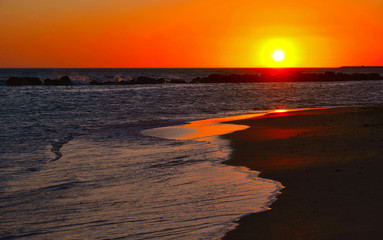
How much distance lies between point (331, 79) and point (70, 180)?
89397 millimetres

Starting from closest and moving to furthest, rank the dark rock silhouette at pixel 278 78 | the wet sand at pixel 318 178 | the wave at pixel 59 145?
the wet sand at pixel 318 178, the wave at pixel 59 145, the dark rock silhouette at pixel 278 78

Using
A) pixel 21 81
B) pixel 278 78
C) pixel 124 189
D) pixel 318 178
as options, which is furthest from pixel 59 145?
pixel 278 78

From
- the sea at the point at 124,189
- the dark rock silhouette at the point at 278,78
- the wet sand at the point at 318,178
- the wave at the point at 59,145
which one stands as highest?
the dark rock silhouette at the point at 278,78

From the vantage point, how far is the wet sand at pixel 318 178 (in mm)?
5598

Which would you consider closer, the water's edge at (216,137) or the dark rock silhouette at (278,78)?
the water's edge at (216,137)

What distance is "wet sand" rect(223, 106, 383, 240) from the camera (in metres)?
5.60

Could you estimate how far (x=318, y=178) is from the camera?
8359 millimetres

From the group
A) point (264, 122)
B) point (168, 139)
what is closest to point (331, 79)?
point (264, 122)

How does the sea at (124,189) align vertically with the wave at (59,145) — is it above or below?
above

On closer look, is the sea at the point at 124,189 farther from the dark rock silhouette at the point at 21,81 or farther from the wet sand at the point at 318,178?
the dark rock silhouette at the point at 21,81

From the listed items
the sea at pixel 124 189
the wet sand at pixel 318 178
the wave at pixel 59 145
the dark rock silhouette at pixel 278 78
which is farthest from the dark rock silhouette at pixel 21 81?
the wet sand at pixel 318 178

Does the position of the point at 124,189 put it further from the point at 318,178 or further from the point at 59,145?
the point at 59,145

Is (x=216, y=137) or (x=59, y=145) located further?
(x=216, y=137)

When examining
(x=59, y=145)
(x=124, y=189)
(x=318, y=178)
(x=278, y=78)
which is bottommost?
(x=59, y=145)
